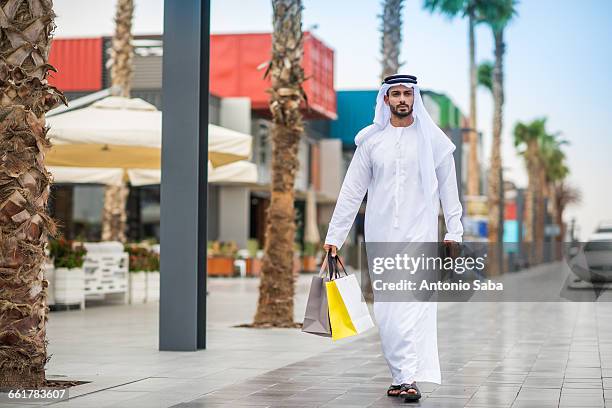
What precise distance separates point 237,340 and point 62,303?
4.83 m

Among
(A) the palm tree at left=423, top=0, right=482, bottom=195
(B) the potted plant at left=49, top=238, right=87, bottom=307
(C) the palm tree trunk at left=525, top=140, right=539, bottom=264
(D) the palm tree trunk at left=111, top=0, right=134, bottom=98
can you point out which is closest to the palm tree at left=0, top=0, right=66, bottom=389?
(B) the potted plant at left=49, top=238, right=87, bottom=307

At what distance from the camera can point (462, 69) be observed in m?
44.3

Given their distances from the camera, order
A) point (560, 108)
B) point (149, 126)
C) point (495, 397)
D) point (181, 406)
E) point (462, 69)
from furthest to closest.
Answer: point (462, 69), point (560, 108), point (149, 126), point (495, 397), point (181, 406)

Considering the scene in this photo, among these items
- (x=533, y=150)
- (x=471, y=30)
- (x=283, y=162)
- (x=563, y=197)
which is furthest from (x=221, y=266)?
(x=563, y=197)

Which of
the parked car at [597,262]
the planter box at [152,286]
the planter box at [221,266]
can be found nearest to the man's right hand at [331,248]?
the planter box at [152,286]

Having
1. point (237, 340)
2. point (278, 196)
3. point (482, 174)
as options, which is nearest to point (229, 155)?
point (278, 196)

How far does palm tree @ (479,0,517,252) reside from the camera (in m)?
39.3

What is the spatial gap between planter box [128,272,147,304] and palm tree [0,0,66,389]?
10424 mm

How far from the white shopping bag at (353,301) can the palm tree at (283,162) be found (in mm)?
5785

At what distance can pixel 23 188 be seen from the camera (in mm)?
6699

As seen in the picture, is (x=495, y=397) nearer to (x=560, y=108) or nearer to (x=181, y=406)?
(x=181, y=406)

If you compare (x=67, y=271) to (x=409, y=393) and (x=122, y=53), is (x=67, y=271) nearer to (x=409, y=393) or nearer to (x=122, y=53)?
(x=409, y=393)

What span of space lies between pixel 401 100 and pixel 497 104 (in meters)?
35.2

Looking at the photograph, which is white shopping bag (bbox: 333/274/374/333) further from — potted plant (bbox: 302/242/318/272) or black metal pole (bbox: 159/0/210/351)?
potted plant (bbox: 302/242/318/272)
